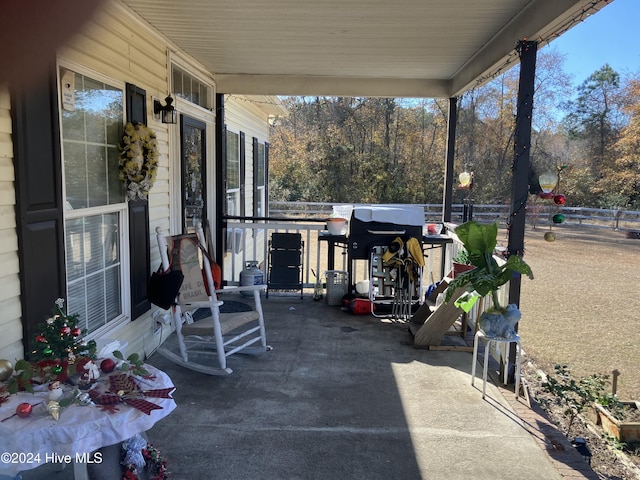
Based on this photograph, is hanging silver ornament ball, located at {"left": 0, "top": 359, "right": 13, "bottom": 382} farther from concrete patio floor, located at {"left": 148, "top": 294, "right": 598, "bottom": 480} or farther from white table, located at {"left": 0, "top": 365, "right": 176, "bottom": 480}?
concrete patio floor, located at {"left": 148, "top": 294, "right": 598, "bottom": 480}

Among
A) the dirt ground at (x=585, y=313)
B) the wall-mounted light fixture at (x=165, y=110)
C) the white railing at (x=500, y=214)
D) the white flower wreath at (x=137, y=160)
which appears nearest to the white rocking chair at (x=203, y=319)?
the white flower wreath at (x=137, y=160)

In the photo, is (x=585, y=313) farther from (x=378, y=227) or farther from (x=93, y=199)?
(x=93, y=199)

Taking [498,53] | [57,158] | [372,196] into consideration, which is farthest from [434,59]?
[372,196]

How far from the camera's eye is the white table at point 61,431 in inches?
69.2

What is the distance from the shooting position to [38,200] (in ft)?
8.04

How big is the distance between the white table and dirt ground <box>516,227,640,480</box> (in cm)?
287

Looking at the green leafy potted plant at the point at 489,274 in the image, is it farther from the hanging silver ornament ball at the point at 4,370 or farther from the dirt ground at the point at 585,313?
the hanging silver ornament ball at the point at 4,370

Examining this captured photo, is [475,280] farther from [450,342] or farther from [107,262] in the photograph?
[107,262]

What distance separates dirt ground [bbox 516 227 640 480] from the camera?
3.99 m

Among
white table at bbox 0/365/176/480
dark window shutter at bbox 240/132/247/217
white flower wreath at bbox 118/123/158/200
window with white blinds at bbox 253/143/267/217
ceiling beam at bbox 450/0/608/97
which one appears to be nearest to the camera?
white table at bbox 0/365/176/480

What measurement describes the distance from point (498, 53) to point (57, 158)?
3309 millimetres

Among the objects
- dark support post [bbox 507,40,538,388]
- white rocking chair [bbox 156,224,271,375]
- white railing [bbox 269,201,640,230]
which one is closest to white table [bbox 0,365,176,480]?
white rocking chair [bbox 156,224,271,375]

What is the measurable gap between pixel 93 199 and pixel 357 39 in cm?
248

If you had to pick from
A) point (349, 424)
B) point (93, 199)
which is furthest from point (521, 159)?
point (93, 199)
